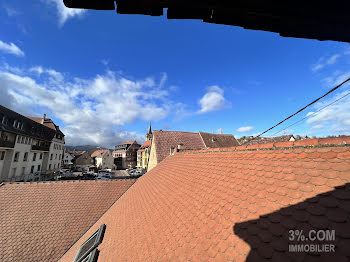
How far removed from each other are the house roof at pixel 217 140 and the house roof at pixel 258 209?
18.8 meters

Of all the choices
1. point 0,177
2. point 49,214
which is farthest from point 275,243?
point 0,177

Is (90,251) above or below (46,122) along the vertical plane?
below

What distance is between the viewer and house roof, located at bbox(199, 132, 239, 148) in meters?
23.1

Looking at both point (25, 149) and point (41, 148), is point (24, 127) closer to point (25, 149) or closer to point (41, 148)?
point (25, 149)

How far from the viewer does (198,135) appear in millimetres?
23766

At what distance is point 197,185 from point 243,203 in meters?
2.02

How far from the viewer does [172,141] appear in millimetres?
20531

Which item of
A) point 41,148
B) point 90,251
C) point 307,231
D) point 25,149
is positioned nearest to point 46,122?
point 41,148

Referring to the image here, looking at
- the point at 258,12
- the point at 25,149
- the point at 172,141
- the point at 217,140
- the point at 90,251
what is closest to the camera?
the point at 258,12

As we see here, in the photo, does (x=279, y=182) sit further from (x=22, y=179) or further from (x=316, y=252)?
(x=22, y=179)

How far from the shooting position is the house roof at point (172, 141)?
62.7 ft

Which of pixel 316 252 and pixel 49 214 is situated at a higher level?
pixel 316 252

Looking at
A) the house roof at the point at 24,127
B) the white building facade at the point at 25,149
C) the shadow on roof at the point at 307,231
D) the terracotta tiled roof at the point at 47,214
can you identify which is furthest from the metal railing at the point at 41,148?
the shadow on roof at the point at 307,231

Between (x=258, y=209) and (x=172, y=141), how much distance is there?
59.6ft
